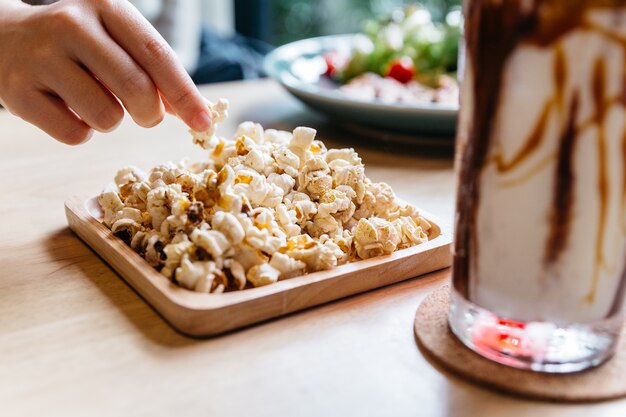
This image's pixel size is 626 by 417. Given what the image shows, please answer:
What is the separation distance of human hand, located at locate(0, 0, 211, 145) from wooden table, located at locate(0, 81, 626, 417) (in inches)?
6.3

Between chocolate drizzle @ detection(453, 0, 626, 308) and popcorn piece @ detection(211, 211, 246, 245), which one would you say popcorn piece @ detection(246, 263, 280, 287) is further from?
chocolate drizzle @ detection(453, 0, 626, 308)

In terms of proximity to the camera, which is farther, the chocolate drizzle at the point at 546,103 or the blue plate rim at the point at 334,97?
the blue plate rim at the point at 334,97

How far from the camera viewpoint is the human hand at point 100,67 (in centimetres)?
75

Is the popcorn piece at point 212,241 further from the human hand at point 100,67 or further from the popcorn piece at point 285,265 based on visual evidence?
the human hand at point 100,67

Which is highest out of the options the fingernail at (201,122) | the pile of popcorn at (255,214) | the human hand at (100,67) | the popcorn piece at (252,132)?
the human hand at (100,67)

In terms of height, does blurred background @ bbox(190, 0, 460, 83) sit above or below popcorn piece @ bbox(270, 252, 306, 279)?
below

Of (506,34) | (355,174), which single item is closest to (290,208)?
(355,174)

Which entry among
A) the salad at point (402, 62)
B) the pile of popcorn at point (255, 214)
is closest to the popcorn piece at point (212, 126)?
the pile of popcorn at point (255, 214)

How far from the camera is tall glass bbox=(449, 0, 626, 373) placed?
1.46 feet

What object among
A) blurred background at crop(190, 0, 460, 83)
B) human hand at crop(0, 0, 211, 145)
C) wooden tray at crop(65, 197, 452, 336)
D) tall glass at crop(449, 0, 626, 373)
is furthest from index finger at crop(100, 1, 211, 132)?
blurred background at crop(190, 0, 460, 83)

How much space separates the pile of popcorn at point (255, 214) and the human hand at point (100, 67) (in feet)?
0.18

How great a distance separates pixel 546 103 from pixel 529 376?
0.68 feet

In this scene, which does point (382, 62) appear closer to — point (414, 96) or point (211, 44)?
point (414, 96)

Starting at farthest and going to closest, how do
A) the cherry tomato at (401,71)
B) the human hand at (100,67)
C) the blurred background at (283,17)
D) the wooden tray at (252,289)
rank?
the blurred background at (283,17)
the cherry tomato at (401,71)
the human hand at (100,67)
the wooden tray at (252,289)
